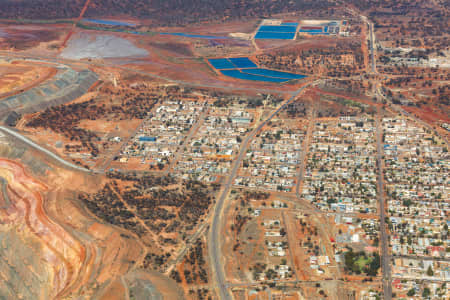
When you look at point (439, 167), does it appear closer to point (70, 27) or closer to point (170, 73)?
point (170, 73)

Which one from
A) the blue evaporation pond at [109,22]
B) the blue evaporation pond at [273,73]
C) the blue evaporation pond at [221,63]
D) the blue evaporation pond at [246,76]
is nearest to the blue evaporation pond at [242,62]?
the blue evaporation pond at [221,63]

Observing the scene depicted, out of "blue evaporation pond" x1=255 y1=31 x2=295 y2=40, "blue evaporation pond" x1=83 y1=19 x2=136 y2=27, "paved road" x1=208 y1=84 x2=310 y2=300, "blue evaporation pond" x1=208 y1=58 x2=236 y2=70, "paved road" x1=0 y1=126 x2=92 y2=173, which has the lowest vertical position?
"paved road" x1=208 y1=84 x2=310 y2=300

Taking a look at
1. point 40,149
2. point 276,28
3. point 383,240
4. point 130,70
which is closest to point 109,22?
point 130,70

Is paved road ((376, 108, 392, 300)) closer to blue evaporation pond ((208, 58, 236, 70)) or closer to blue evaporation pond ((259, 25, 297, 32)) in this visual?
blue evaporation pond ((208, 58, 236, 70))

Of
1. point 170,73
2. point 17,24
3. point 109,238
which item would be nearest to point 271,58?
point 170,73

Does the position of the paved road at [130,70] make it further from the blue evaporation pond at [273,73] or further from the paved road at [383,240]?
the paved road at [383,240]

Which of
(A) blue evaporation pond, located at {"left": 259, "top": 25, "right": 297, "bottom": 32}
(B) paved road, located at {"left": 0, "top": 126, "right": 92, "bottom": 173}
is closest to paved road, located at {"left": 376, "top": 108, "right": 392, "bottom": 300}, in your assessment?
(B) paved road, located at {"left": 0, "top": 126, "right": 92, "bottom": 173}
